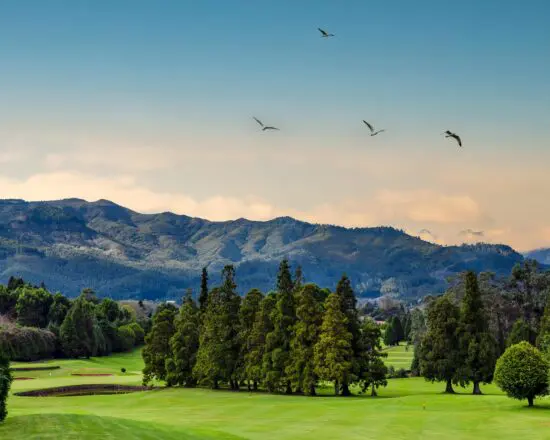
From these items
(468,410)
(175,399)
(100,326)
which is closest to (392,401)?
(468,410)

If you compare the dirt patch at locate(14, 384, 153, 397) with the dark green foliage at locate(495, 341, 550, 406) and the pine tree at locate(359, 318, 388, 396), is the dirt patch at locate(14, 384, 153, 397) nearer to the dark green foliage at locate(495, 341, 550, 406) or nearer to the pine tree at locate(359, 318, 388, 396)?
the pine tree at locate(359, 318, 388, 396)

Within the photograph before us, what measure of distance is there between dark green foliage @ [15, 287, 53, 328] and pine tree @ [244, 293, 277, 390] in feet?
330

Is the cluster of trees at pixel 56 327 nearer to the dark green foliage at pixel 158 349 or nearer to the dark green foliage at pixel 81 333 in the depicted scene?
the dark green foliage at pixel 81 333

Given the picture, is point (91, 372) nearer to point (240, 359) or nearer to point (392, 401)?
point (240, 359)

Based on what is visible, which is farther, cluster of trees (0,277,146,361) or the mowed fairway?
cluster of trees (0,277,146,361)

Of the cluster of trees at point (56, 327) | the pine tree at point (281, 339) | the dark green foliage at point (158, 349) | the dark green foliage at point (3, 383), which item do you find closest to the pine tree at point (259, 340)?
the pine tree at point (281, 339)

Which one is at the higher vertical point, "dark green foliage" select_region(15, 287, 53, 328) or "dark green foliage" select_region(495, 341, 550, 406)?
"dark green foliage" select_region(15, 287, 53, 328)

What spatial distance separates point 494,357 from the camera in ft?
267

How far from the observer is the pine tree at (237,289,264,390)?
88.6 metres

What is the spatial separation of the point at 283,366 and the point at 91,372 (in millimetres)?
51624

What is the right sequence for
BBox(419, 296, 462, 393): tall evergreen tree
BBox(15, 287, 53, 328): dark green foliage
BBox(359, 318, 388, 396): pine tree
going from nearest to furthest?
1. BBox(359, 318, 388, 396): pine tree
2. BBox(419, 296, 462, 393): tall evergreen tree
3. BBox(15, 287, 53, 328): dark green foliage

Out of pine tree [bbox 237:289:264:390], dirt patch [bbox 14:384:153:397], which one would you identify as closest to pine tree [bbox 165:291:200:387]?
dirt patch [bbox 14:384:153:397]

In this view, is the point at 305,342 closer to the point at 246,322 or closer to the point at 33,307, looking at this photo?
the point at 246,322

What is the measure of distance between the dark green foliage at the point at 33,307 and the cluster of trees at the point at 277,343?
86198 millimetres
